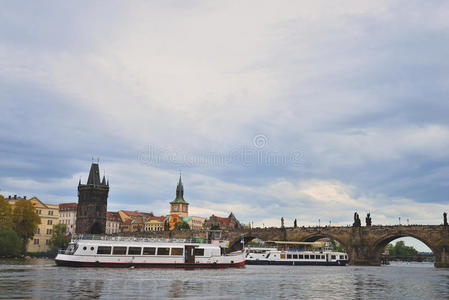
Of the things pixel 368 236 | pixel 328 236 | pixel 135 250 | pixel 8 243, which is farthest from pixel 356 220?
pixel 8 243

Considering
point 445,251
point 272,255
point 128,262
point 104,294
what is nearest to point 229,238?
point 272,255

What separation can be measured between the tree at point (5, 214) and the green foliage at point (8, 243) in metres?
5.21

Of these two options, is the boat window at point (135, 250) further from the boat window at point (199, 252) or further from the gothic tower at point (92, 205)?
the gothic tower at point (92, 205)

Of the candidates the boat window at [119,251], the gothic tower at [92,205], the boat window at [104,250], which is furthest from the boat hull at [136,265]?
the gothic tower at [92,205]

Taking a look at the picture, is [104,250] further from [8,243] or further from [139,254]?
[8,243]

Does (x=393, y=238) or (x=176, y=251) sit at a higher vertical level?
(x=393, y=238)

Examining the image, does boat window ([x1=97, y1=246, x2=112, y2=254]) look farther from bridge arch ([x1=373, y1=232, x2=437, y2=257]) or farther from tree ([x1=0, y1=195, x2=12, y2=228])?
bridge arch ([x1=373, y1=232, x2=437, y2=257])

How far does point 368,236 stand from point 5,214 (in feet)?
253

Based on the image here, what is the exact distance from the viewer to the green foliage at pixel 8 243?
300 ft

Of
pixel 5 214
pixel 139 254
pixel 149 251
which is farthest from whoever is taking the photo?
pixel 5 214

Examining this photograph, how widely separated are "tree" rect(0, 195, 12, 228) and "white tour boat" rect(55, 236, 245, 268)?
44.6 metres

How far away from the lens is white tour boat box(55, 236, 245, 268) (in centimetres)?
5862

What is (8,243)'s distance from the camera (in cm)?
9206

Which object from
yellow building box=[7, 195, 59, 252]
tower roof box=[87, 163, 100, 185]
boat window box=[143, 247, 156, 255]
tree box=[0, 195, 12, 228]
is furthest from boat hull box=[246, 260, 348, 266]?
tower roof box=[87, 163, 100, 185]
